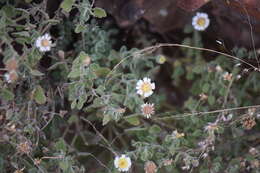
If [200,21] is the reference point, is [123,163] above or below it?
below

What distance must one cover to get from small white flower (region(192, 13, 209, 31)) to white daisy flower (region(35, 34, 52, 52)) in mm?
1132

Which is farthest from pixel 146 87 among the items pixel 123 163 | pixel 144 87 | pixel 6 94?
pixel 6 94

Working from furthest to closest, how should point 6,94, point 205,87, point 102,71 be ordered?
point 205,87 → point 102,71 → point 6,94

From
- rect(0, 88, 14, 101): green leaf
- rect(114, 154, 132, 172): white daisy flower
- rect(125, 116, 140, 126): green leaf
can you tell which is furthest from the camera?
rect(125, 116, 140, 126): green leaf

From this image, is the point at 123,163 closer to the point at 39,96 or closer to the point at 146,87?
the point at 146,87

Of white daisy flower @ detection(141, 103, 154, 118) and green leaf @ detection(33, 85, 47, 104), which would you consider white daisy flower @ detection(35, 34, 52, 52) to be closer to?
green leaf @ detection(33, 85, 47, 104)

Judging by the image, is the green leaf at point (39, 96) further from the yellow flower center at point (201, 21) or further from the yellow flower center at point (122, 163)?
the yellow flower center at point (201, 21)

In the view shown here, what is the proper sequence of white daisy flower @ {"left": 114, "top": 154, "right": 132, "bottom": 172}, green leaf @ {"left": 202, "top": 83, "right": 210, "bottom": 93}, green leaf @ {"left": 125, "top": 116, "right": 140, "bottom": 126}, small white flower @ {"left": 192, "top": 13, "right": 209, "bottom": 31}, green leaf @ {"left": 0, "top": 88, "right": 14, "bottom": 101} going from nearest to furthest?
1. green leaf @ {"left": 0, "top": 88, "right": 14, "bottom": 101}
2. white daisy flower @ {"left": 114, "top": 154, "right": 132, "bottom": 172}
3. green leaf @ {"left": 125, "top": 116, "right": 140, "bottom": 126}
4. green leaf @ {"left": 202, "top": 83, "right": 210, "bottom": 93}
5. small white flower @ {"left": 192, "top": 13, "right": 209, "bottom": 31}

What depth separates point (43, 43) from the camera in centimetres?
236

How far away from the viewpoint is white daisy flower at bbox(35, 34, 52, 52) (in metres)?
2.35

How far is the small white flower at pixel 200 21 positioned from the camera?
116 inches

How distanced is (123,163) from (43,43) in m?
0.86

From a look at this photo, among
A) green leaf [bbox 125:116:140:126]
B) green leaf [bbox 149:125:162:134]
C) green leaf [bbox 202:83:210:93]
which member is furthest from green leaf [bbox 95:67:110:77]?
green leaf [bbox 202:83:210:93]

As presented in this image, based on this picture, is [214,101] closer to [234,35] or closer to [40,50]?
[234,35]
